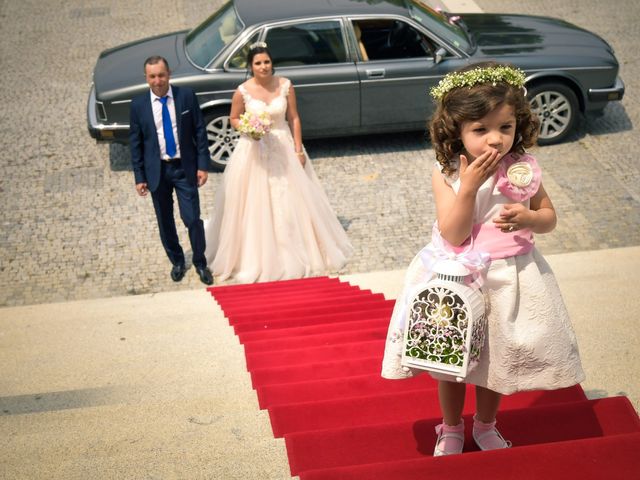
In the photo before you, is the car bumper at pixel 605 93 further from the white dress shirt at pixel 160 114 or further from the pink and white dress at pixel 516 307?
the pink and white dress at pixel 516 307

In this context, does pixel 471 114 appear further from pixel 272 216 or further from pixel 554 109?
pixel 554 109

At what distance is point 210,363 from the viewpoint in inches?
188

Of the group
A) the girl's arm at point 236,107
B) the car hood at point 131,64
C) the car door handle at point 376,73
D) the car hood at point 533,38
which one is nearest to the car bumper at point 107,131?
the car hood at point 131,64

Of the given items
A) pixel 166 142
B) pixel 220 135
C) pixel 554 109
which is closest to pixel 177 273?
pixel 166 142

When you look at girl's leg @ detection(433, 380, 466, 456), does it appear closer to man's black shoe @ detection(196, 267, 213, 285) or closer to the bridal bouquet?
the bridal bouquet

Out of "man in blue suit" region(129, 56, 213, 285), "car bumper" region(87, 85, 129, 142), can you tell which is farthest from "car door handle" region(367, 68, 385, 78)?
"man in blue suit" region(129, 56, 213, 285)

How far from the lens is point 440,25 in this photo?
1016 centimetres

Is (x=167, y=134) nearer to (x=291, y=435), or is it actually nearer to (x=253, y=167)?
(x=253, y=167)

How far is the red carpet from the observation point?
2.68 meters

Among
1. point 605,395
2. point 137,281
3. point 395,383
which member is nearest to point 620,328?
point 605,395

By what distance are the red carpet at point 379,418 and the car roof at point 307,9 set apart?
508 centimetres

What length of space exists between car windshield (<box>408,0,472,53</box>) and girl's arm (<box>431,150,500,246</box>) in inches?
283

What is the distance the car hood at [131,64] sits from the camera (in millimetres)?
9695

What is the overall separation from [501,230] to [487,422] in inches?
29.7
